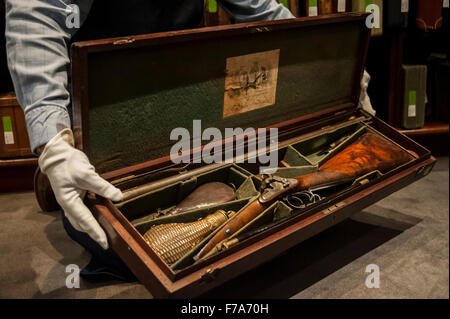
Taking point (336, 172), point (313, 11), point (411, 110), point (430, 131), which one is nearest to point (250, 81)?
point (336, 172)

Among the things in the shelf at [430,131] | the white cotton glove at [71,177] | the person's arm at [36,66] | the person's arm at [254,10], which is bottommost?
the shelf at [430,131]

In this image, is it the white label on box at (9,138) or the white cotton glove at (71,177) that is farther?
the white label on box at (9,138)

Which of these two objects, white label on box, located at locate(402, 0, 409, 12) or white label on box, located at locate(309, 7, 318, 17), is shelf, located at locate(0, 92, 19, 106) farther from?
white label on box, located at locate(402, 0, 409, 12)

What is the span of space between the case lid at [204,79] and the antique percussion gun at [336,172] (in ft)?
1.20

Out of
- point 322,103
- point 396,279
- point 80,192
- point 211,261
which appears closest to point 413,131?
point 322,103

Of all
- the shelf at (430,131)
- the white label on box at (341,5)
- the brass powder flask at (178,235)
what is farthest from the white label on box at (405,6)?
the brass powder flask at (178,235)

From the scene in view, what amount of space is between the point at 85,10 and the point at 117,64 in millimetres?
268

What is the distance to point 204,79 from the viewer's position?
199 cm

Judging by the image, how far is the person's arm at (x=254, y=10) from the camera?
7.55ft

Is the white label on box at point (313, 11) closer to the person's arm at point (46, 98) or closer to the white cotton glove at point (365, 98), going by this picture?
the white cotton glove at point (365, 98)

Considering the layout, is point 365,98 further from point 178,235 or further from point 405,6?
point 178,235

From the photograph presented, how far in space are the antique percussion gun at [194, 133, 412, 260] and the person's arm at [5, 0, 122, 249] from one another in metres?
0.52

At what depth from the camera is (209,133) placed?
2.15 metres
